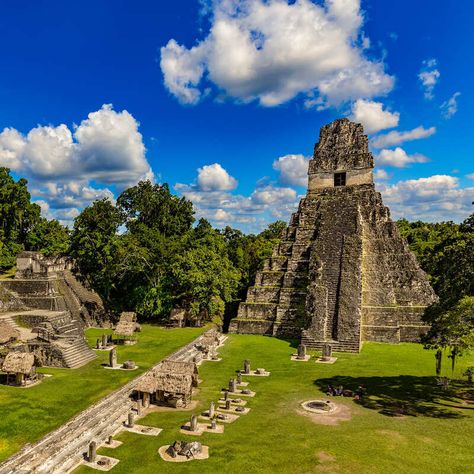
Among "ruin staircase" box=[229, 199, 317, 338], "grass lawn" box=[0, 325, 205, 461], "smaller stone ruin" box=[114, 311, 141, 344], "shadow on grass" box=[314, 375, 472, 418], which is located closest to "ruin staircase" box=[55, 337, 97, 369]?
"grass lawn" box=[0, 325, 205, 461]

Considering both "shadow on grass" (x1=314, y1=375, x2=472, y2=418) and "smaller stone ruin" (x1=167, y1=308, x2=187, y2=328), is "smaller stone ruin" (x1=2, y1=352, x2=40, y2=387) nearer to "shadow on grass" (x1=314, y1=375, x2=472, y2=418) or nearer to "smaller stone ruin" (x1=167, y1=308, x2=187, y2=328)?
"shadow on grass" (x1=314, y1=375, x2=472, y2=418)

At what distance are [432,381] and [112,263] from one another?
2936 cm

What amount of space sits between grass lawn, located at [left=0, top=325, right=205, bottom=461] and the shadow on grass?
11350 millimetres

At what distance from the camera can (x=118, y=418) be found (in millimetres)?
17281

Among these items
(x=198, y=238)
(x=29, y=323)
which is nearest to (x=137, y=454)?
(x=29, y=323)

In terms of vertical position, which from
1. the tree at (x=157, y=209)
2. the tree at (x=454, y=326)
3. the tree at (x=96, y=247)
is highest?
the tree at (x=157, y=209)

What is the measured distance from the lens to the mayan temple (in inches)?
1245

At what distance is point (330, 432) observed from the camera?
52.3 ft

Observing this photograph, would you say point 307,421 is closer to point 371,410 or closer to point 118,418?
point 371,410

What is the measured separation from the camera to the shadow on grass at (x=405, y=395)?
59.1 feet

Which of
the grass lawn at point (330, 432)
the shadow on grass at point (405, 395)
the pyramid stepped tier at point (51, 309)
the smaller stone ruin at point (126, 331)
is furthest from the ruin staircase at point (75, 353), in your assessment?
the shadow on grass at point (405, 395)

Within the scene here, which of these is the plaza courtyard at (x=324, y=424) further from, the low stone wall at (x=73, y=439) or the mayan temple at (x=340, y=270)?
the mayan temple at (x=340, y=270)

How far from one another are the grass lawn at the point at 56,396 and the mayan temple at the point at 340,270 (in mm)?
10393

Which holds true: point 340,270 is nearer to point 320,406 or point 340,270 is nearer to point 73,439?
point 320,406
